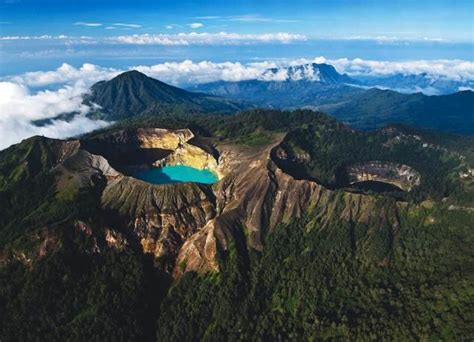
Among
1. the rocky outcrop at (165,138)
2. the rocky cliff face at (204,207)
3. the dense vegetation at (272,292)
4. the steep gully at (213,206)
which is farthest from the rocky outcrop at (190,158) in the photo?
the dense vegetation at (272,292)

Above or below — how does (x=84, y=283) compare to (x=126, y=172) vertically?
below

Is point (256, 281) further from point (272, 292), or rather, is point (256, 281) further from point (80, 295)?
point (80, 295)

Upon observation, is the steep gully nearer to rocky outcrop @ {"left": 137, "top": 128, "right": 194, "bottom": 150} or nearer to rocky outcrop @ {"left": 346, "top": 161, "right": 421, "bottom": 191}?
rocky outcrop @ {"left": 137, "top": 128, "right": 194, "bottom": 150}

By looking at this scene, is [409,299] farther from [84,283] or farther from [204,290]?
[84,283]

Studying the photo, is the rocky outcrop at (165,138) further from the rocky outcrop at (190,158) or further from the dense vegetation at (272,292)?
the dense vegetation at (272,292)

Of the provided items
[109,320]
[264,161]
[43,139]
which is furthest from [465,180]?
[43,139]

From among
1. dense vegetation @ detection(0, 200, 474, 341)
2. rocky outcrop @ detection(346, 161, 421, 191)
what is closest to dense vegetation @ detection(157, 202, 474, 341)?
dense vegetation @ detection(0, 200, 474, 341)
